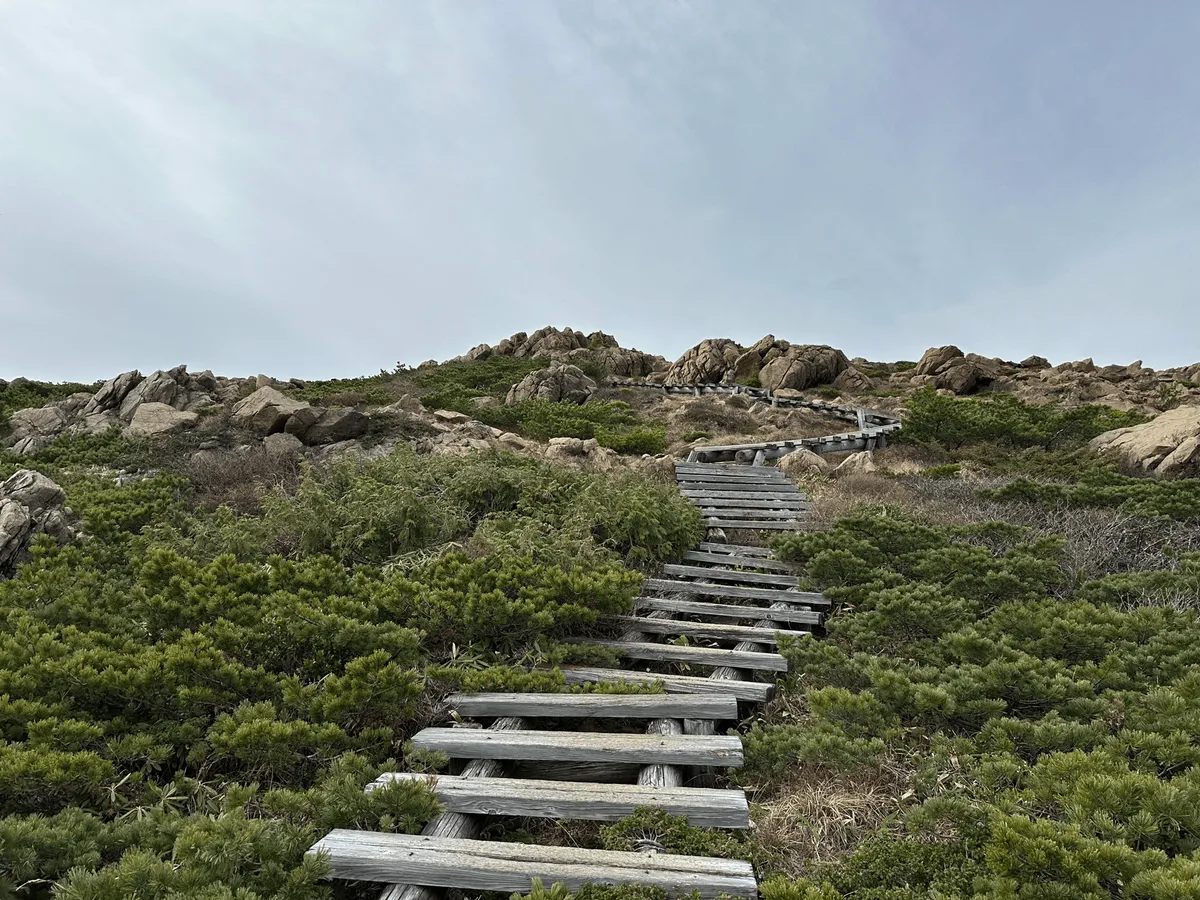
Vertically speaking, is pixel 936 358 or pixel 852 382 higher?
pixel 936 358

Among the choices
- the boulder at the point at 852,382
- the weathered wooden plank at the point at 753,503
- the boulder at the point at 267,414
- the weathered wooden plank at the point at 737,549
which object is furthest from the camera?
the boulder at the point at 852,382

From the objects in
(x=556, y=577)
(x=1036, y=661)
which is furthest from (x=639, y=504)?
(x=1036, y=661)

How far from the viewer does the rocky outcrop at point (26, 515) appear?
18.8ft

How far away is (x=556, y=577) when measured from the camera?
4.83 metres

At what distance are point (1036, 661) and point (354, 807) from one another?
385 cm

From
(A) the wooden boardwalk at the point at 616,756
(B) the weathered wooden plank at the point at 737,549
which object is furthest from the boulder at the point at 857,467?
(A) the wooden boardwalk at the point at 616,756

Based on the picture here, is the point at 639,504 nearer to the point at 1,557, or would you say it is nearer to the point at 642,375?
the point at 1,557

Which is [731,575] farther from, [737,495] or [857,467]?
[857,467]

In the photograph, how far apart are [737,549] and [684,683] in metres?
3.64

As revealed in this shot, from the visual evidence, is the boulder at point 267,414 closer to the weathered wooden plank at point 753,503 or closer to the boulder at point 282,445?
the boulder at point 282,445

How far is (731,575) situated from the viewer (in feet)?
21.7

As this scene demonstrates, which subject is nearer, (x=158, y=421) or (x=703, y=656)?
(x=703, y=656)

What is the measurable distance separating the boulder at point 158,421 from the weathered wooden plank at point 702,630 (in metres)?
11.7

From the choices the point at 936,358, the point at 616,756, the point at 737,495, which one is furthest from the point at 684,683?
the point at 936,358
